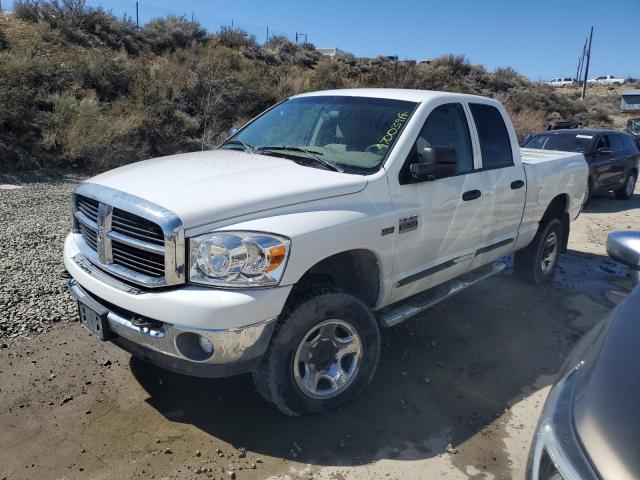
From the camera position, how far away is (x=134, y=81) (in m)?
15.5

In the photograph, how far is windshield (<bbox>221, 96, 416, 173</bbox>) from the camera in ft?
12.1

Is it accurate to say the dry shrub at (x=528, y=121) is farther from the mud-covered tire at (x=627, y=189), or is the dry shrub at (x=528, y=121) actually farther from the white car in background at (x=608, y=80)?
the white car in background at (x=608, y=80)

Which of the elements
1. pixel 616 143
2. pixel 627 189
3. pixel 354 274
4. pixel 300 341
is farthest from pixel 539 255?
pixel 627 189

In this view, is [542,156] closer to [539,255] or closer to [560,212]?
[560,212]

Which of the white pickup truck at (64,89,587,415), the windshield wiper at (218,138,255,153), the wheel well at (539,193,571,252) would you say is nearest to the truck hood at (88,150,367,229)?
the white pickup truck at (64,89,587,415)

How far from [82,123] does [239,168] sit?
9.76 m

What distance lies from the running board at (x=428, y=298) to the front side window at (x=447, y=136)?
Result: 37.9 inches

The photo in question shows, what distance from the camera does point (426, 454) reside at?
3049 mm

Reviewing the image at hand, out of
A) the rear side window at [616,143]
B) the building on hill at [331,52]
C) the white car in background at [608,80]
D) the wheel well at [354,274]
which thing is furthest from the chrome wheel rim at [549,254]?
the white car in background at [608,80]

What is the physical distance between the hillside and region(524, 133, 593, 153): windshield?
7.95 meters

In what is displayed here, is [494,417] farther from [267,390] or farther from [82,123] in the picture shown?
[82,123]

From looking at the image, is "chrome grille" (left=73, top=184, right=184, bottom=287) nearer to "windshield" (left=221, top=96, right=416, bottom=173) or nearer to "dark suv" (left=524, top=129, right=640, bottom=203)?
"windshield" (left=221, top=96, right=416, bottom=173)

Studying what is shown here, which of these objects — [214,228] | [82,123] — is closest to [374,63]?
[82,123]

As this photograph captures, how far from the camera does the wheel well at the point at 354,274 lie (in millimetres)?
3451
